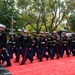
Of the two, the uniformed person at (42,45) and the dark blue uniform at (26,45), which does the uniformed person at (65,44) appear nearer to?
the uniformed person at (42,45)

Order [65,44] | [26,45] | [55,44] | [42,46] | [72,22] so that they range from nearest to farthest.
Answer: [26,45] < [42,46] < [55,44] < [65,44] < [72,22]

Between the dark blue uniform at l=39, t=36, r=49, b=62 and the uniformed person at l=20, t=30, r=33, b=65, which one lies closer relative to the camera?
the uniformed person at l=20, t=30, r=33, b=65

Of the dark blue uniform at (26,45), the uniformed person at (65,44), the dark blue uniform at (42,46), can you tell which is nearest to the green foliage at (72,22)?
the uniformed person at (65,44)

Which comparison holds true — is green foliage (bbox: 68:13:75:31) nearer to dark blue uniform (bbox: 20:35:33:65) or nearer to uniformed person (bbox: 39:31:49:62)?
uniformed person (bbox: 39:31:49:62)

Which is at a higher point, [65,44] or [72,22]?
[72,22]

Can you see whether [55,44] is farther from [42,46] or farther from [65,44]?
[65,44]

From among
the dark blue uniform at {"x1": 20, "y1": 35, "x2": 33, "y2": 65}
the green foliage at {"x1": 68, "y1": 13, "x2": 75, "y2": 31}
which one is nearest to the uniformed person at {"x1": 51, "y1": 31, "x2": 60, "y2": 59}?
the dark blue uniform at {"x1": 20, "y1": 35, "x2": 33, "y2": 65}

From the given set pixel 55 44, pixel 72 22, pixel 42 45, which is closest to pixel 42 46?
pixel 42 45

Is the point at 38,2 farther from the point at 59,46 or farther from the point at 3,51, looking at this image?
the point at 3,51

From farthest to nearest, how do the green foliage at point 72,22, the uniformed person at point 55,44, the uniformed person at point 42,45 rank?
the green foliage at point 72,22 < the uniformed person at point 55,44 < the uniformed person at point 42,45

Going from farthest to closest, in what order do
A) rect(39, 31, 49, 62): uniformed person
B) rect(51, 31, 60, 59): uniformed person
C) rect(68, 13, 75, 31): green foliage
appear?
rect(68, 13, 75, 31): green foliage < rect(51, 31, 60, 59): uniformed person < rect(39, 31, 49, 62): uniformed person

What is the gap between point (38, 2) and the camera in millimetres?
38344

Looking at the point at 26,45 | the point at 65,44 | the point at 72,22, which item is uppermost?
the point at 72,22

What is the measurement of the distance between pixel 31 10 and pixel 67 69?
28.2 m
